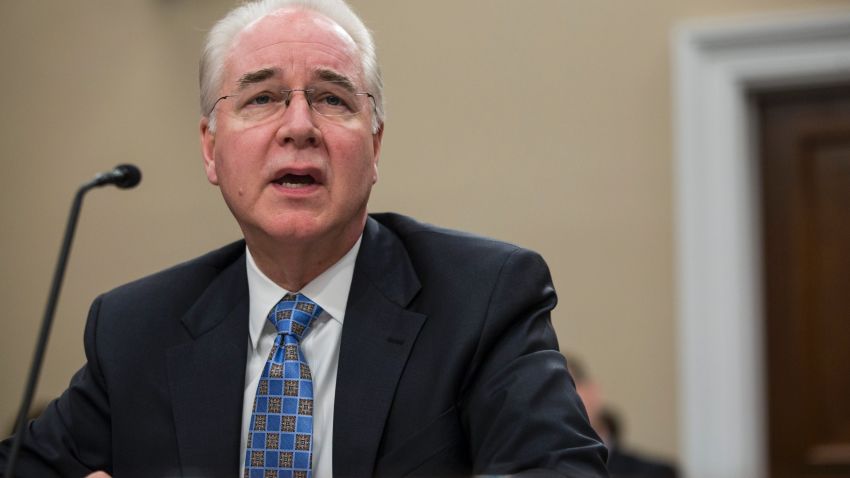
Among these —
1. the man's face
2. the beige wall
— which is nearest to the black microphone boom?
the man's face

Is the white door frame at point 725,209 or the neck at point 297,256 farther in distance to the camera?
the white door frame at point 725,209

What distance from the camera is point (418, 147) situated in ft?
14.7

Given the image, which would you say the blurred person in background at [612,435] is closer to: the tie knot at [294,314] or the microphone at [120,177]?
the tie knot at [294,314]

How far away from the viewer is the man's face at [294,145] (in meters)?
2.04

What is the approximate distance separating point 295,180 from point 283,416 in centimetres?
40

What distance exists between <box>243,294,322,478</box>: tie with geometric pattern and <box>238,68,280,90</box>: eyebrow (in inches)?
16.3

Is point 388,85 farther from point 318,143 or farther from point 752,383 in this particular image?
point 318,143

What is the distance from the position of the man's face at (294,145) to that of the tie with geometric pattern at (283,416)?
0.18 meters

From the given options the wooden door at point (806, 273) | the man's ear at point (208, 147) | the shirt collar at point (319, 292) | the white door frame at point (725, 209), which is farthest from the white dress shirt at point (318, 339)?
the wooden door at point (806, 273)

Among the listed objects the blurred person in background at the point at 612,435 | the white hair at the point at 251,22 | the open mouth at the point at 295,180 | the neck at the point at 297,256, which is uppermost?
the white hair at the point at 251,22

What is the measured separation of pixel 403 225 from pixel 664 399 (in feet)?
7.13

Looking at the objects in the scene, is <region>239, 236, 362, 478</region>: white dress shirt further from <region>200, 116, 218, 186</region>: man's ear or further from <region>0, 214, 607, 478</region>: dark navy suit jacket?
<region>200, 116, 218, 186</region>: man's ear

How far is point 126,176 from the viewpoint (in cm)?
188

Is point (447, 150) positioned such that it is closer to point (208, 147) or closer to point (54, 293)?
point (208, 147)
